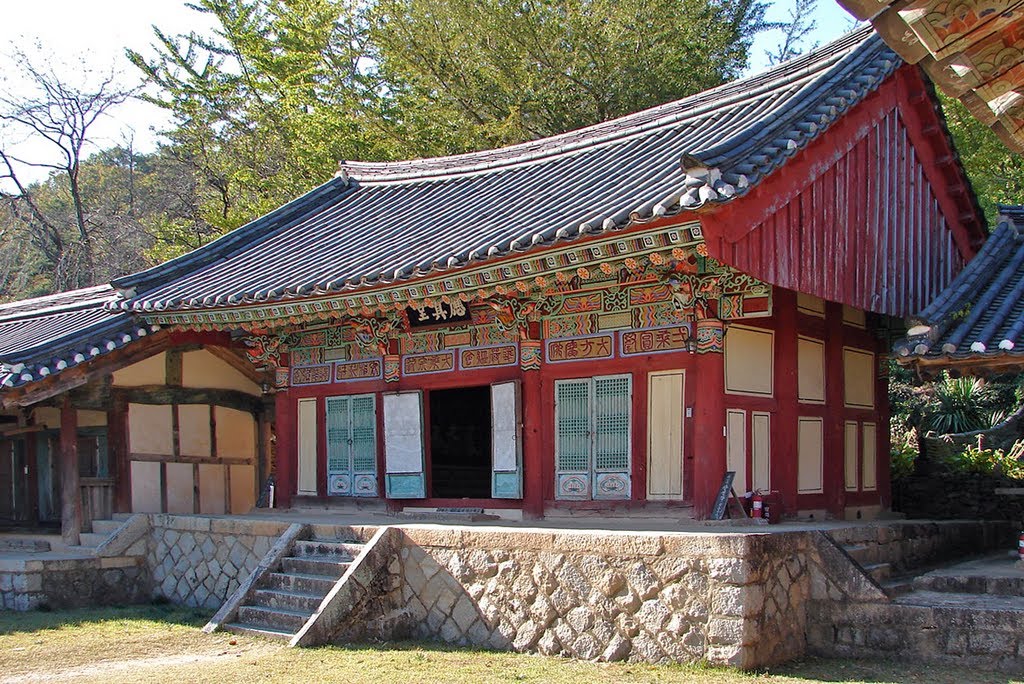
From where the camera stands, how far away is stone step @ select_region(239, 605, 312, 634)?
409 inches

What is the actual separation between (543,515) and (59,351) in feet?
22.4

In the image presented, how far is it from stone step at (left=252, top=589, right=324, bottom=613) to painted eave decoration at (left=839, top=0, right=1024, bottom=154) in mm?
8286

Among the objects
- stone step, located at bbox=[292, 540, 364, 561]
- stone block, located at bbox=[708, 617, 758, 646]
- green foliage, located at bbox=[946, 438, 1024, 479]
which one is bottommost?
stone block, located at bbox=[708, 617, 758, 646]

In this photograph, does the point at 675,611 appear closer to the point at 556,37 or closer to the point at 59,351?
the point at 59,351

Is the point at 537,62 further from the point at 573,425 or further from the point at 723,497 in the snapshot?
the point at 723,497

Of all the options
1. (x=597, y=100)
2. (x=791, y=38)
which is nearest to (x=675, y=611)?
(x=597, y=100)

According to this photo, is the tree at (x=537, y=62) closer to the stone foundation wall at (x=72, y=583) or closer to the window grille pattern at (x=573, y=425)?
the window grille pattern at (x=573, y=425)

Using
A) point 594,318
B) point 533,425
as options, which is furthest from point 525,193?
point 533,425

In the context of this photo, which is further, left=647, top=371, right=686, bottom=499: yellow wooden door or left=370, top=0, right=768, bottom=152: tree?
left=370, top=0, right=768, bottom=152: tree

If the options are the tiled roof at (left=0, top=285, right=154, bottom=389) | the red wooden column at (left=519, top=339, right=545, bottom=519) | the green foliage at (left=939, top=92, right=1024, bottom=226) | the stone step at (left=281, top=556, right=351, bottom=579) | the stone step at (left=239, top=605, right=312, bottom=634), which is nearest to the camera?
the stone step at (left=239, top=605, right=312, bottom=634)

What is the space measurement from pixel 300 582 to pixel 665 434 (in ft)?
13.9

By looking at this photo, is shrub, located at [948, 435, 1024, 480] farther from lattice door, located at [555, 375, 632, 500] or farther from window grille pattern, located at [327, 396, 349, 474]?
window grille pattern, located at [327, 396, 349, 474]

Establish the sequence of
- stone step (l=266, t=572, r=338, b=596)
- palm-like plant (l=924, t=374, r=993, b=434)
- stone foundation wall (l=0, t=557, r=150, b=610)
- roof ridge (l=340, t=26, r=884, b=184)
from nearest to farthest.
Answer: stone step (l=266, t=572, r=338, b=596), stone foundation wall (l=0, t=557, r=150, b=610), roof ridge (l=340, t=26, r=884, b=184), palm-like plant (l=924, t=374, r=993, b=434)

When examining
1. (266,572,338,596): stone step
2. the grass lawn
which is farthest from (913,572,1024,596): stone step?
(266,572,338,596): stone step
